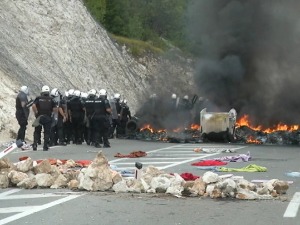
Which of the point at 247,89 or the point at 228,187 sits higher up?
the point at 247,89

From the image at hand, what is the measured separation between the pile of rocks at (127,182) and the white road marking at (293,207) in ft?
1.02

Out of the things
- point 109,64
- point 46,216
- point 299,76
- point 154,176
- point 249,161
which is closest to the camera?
point 46,216

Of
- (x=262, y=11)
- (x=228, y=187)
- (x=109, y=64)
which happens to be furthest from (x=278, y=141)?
(x=109, y=64)

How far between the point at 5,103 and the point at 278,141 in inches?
405

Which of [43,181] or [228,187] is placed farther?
[43,181]

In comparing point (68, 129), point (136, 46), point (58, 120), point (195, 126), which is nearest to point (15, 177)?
point (58, 120)

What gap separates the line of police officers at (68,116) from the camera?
20922mm

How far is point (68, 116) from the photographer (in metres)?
24.8

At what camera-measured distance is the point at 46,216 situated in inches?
372

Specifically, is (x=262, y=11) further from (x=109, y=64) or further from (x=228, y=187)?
(x=228, y=187)

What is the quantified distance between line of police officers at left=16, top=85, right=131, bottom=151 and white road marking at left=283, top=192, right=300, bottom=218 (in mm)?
10961

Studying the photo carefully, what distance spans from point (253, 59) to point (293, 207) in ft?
82.1

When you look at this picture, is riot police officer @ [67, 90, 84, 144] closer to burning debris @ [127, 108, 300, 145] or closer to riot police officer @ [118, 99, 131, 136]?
burning debris @ [127, 108, 300, 145]

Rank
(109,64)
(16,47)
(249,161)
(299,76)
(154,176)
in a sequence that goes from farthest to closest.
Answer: (109,64) → (16,47) → (299,76) → (249,161) → (154,176)
